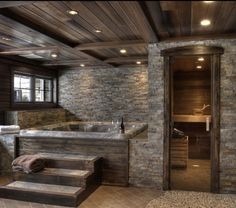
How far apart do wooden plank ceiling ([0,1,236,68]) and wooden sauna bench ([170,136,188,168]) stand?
8.20ft

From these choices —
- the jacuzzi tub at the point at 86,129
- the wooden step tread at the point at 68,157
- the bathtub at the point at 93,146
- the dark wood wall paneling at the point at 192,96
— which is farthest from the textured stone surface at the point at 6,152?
the dark wood wall paneling at the point at 192,96

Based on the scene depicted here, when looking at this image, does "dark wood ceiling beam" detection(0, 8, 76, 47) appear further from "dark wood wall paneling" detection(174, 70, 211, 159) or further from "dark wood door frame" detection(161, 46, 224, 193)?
"dark wood wall paneling" detection(174, 70, 211, 159)

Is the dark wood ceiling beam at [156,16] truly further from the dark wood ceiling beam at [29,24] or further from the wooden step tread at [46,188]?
the wooden step tread at [46,188]

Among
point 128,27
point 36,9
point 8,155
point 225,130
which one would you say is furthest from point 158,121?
point 8,155

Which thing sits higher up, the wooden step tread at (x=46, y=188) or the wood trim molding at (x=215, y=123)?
the wood trim molding at (x=215, y=123)

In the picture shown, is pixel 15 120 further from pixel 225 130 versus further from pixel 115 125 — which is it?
pixel 225 130

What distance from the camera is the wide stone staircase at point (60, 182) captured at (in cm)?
378

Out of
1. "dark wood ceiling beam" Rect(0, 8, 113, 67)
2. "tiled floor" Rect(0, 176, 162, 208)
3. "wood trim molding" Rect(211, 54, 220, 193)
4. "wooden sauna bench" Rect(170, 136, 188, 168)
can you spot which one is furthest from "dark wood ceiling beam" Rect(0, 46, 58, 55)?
"wooden sauna bench" Rect(170, 136, 188, 168)

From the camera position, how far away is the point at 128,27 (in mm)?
3799

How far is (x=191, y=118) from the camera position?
633cm

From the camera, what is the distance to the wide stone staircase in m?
3.78

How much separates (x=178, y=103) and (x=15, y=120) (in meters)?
4.22

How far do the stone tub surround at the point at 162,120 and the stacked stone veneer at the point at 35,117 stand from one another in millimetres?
3079

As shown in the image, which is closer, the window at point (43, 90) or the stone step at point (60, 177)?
the stone step at point (60, 177)
